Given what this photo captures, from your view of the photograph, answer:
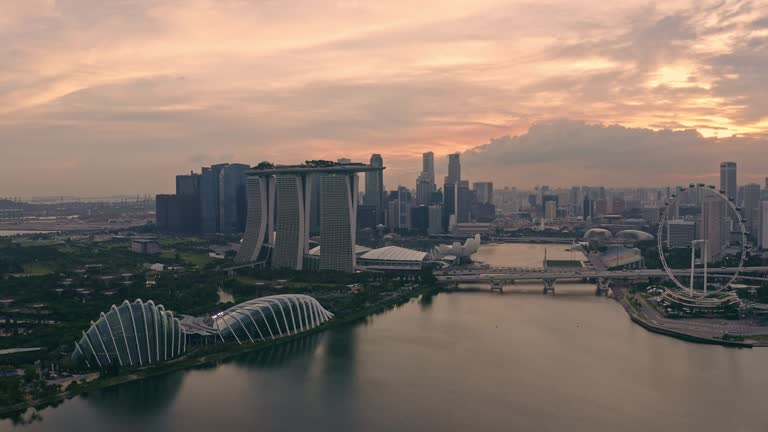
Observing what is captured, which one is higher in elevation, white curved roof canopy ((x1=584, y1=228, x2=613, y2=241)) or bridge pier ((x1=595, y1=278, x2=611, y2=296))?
white curved roof canopy ((x1=584, y1=228, x2=613, y2=241))

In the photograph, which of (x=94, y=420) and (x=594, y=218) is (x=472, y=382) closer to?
(x=94, y=420)

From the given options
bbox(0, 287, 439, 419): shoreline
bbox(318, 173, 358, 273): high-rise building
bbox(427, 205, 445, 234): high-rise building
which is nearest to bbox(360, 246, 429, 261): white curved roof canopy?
bbox(318, 173, 358, 273): high-rise building

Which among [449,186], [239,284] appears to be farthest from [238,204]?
[239,284]

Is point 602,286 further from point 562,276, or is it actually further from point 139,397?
point 139,397

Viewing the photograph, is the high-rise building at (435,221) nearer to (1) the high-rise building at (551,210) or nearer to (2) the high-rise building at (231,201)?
(2) the high-rise building at (231,201)

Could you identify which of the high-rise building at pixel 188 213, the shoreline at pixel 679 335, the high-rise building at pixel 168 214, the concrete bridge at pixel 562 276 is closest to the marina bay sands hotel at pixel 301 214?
the concrete bridge at pixel 562 276

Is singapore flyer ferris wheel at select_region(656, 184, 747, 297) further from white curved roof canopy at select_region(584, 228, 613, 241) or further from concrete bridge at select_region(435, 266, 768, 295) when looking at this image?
white curved roof canopy at select_region(584, 228, 613, 241)
